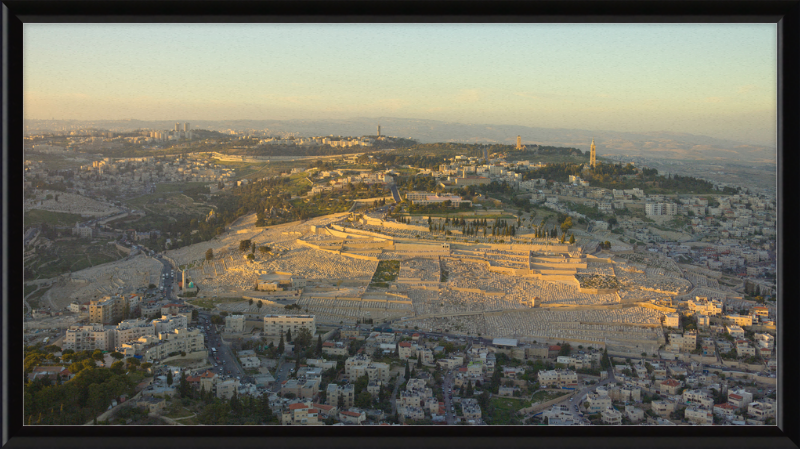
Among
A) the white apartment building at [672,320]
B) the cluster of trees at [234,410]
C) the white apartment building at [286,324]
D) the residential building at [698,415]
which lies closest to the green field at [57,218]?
the white apartment building at [286,324]

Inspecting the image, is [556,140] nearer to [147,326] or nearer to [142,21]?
[147,326]

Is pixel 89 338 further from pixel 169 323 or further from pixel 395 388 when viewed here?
pixel 395 388

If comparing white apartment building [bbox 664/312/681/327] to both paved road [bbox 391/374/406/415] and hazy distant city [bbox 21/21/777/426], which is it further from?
paved road [bbox 391/374/406/415]

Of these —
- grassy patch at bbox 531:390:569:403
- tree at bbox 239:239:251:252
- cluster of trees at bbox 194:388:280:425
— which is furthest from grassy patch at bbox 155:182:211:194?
grassy patch at bbox 531:390:569:403

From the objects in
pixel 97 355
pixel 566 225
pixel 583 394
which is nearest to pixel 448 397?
pixel 583 394

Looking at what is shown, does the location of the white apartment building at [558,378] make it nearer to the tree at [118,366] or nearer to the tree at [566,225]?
the tree at [118,366]
